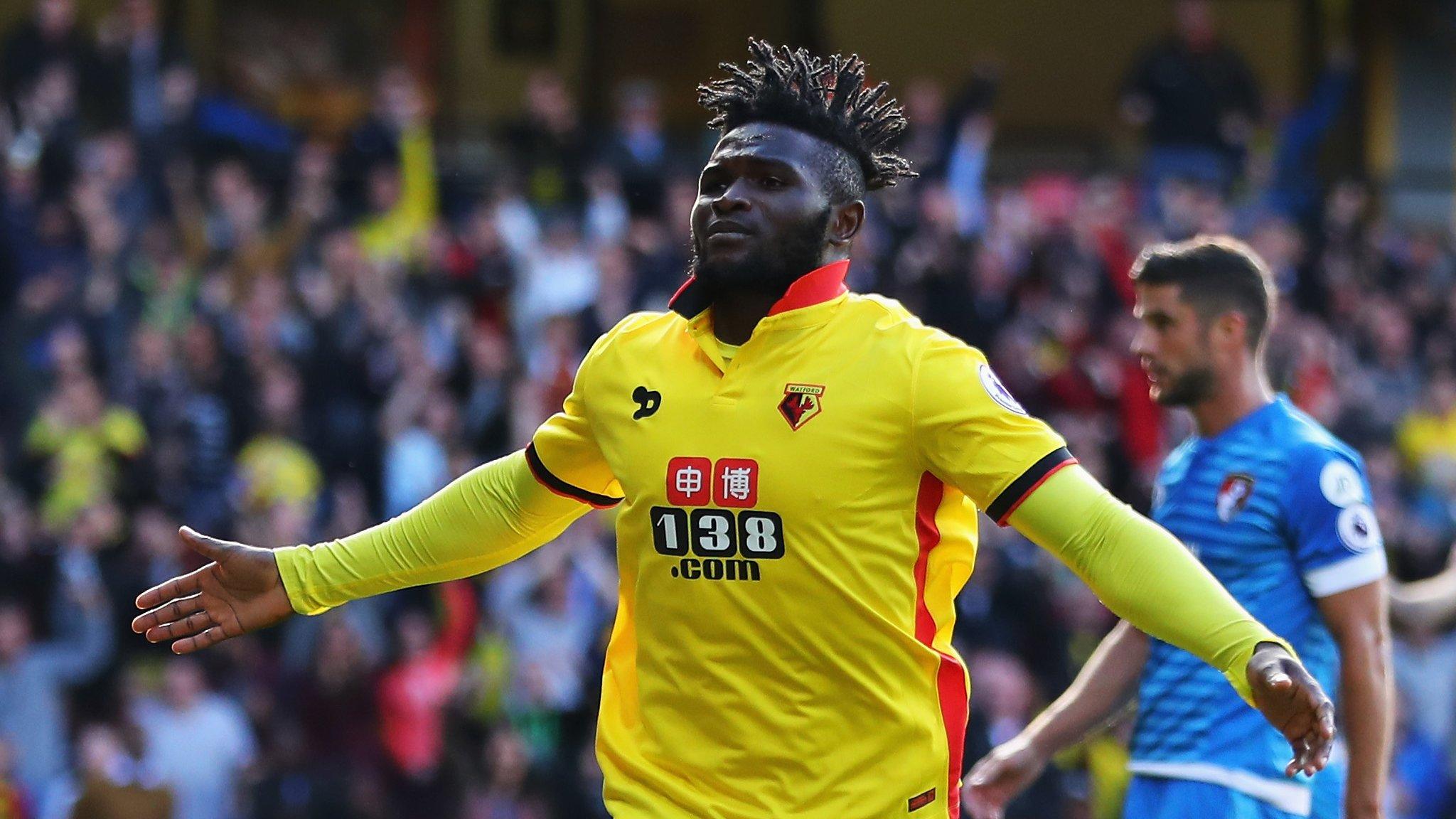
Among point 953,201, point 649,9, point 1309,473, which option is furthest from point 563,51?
point 1309,473

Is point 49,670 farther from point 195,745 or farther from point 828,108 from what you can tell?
point 828,108

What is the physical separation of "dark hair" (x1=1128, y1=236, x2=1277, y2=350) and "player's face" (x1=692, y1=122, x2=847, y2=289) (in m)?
1.58

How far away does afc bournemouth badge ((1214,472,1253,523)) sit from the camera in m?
5.26

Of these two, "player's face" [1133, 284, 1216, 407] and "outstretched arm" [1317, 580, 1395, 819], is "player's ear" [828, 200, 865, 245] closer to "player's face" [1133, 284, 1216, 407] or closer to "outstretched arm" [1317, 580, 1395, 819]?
"player's face" [1133, 284, 1216, 407]

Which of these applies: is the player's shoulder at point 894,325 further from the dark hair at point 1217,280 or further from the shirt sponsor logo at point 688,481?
the dark hair at point 1217,280

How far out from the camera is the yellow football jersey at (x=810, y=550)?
4109mm

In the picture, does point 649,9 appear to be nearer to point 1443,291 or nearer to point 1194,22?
point 1194,22

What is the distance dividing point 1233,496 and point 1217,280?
63cm

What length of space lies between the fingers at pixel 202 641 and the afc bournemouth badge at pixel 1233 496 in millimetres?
2563

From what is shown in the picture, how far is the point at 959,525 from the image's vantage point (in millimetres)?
4336

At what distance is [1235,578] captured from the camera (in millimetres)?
5219

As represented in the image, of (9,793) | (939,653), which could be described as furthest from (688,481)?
(9,793)

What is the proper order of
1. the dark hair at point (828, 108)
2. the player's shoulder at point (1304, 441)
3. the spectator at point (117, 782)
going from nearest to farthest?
the dark hair at point (828, 108) → the player's shoulder at point (1304, 441) → the spectator at point (117, 782)

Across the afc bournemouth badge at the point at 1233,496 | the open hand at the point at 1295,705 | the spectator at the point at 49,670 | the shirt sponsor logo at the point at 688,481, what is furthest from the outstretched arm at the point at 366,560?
the spectator at the point at 49,670
